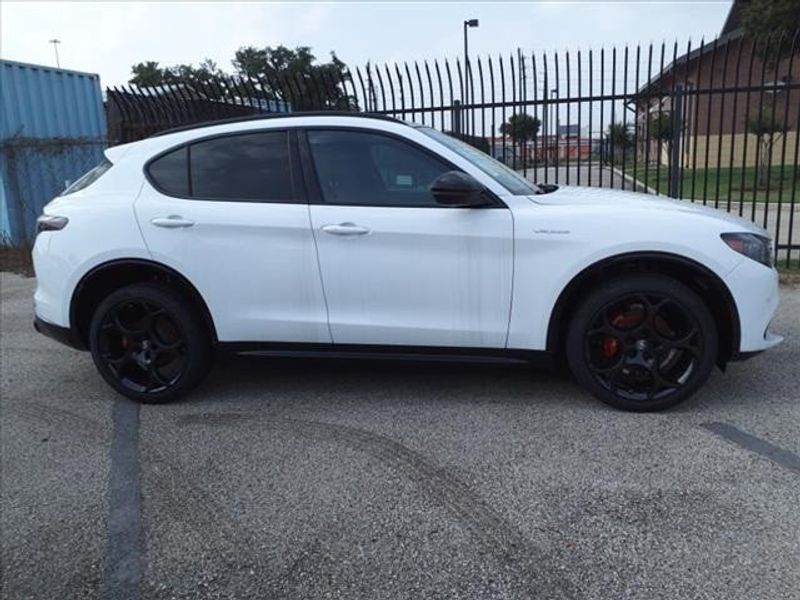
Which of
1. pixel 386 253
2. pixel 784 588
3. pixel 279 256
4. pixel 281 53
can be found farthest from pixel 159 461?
pixel 281 53

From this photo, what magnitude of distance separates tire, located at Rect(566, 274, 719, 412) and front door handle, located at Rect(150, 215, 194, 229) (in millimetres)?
2293

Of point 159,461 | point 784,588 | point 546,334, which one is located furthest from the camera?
point 546,334

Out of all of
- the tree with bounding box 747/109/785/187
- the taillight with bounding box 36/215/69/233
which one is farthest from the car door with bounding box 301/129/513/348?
the tree with bounding box 747/109/785/187

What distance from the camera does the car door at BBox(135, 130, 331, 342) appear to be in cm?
395

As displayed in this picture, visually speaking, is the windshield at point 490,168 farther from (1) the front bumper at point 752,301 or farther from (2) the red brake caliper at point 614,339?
(1) the front bumper at point 752,301

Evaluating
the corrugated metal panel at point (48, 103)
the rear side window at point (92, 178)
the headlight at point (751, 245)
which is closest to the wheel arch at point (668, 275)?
the headlight at point (751, 245)

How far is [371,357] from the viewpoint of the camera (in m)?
4.06

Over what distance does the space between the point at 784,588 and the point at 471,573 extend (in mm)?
1064

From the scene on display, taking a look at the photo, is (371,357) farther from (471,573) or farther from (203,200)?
(471,573)

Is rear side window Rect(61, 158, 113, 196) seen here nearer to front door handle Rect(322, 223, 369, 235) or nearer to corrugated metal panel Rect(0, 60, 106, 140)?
front door handle Rect(322, 223, 369, 235)

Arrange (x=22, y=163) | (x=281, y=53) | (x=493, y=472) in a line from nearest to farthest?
1. (x=493, y=472)
2. (x=22, y=163)
3. (x=281, y=53)

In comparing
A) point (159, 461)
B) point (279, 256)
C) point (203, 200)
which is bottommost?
point (159, 461)

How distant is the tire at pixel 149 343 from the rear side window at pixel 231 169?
65cm

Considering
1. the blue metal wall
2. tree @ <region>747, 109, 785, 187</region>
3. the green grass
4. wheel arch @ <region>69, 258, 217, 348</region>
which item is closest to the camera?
wheel arch @ <region>69, 258, 217, 348</region>
